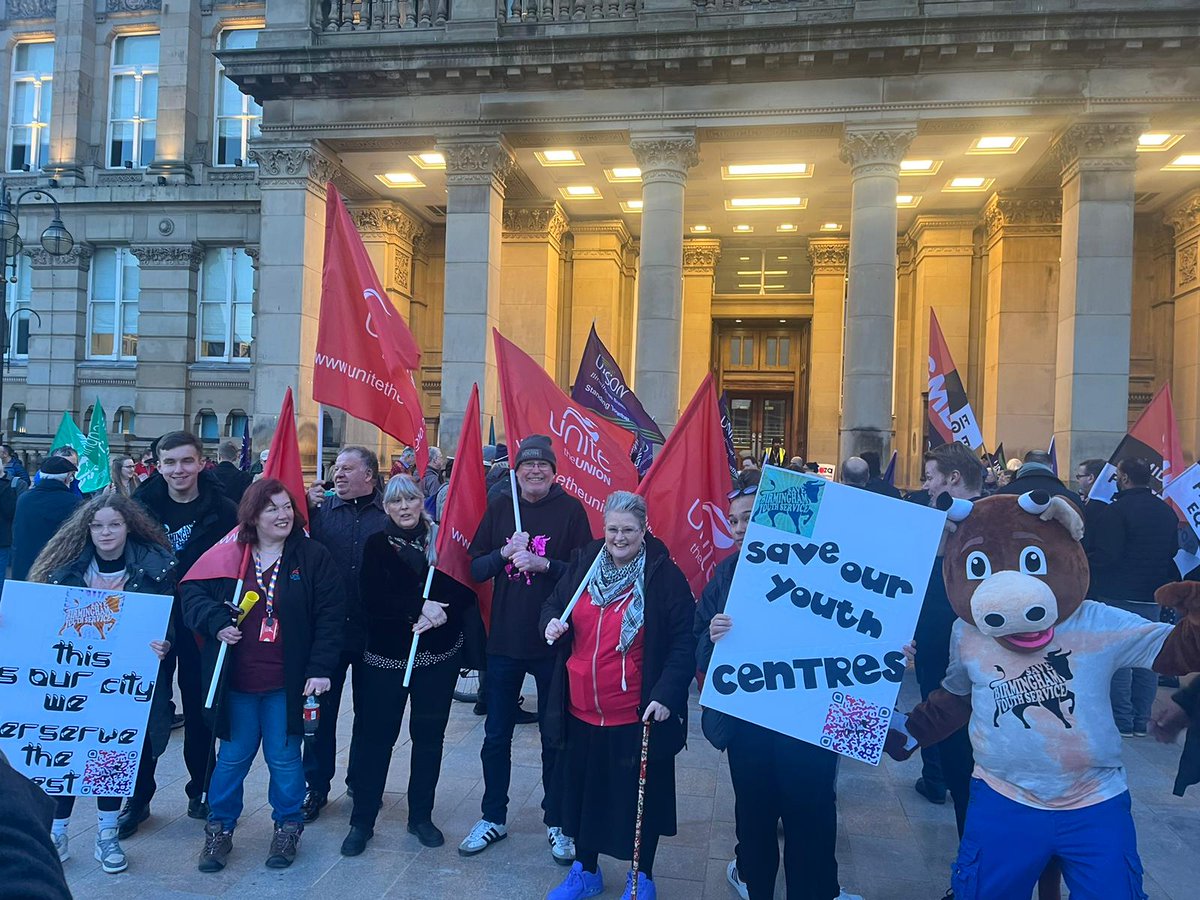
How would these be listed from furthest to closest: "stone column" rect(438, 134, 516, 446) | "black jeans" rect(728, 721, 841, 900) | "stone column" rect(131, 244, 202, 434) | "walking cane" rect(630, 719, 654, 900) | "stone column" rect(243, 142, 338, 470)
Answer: "stone column" rect(131, 244, 202, 434), "stone column" rect(243, 142, 338, 470), "stone column" rect(438, 134, 516, 446), "walking cane" rect(630, 719, 654, 900), "black jeans" rect(728, 721, 841, 900)

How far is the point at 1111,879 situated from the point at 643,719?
196 centimetres

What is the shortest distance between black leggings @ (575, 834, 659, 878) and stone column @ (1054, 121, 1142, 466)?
14.5 meters

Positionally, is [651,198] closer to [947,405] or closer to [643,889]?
[947,405]

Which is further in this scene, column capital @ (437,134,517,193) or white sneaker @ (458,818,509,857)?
column capital @ (437,134,517,193)

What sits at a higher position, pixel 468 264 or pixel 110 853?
pixel 468 264

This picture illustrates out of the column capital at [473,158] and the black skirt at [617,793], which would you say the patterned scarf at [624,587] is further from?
the column capital at [473,158]

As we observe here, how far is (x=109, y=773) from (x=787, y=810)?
356cm

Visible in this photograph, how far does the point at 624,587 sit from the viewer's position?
171 inches

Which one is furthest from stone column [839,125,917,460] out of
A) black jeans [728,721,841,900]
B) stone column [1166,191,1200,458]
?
black jeans [728,721,841,900]

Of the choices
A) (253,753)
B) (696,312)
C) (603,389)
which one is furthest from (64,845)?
(696,312)

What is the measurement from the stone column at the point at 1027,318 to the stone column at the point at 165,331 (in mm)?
21749

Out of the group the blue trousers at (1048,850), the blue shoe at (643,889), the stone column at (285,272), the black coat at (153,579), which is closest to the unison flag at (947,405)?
the blue shoe at (643,889)

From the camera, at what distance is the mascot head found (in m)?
3.19

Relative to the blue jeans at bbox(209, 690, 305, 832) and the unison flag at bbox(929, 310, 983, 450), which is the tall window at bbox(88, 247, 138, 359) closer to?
the unison flag at bbox(929, 310, 983, 450)
